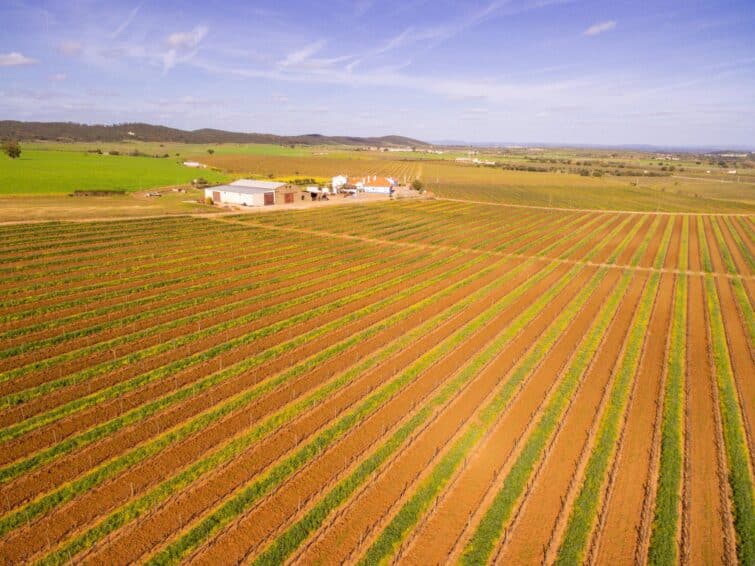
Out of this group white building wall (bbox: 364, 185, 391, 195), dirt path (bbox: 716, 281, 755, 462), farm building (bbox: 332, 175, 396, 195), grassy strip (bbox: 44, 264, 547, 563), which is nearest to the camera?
grassy strip (bbox: 44, 264, 547, 563)

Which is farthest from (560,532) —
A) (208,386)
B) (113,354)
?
(113,354)

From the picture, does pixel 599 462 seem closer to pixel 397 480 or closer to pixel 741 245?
pixel 397 480

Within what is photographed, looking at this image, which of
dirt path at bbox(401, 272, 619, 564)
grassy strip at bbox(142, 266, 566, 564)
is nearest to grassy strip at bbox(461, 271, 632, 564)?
dirt path at bbox(401, 272, 619, 564)

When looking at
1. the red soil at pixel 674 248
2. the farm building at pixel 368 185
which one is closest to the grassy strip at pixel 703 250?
the red soil at pixel 674 248

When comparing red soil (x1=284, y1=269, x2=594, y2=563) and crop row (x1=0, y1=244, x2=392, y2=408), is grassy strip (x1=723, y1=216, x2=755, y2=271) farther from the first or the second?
crop row (x1=0, y1=244, x2=392, y2=408)

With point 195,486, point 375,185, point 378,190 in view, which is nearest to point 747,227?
point 378,190

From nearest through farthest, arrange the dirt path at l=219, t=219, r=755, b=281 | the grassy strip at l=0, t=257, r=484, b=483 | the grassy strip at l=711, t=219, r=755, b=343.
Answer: the grassy strip at l=0, t=257, r=484, b=483
the grassy strip at l=711, t=219, r=755, b=343
the dirt path at l=219, t=219, r=755, b=281

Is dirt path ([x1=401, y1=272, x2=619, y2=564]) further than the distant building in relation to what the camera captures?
No
